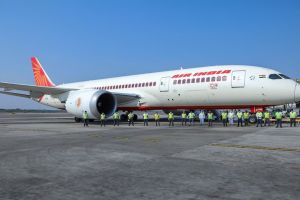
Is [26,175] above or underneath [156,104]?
underneath

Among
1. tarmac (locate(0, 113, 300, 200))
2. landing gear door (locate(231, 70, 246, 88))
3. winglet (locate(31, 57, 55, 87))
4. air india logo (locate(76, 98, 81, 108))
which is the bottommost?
tarmac (locate(0, 113, 300, 200))

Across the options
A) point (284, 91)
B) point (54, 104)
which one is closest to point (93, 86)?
point (54, 104)

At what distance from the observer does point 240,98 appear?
19.5 m

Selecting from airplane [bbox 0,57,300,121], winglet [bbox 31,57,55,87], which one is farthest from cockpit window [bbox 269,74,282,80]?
winglet [bbox 31,57,55,87]

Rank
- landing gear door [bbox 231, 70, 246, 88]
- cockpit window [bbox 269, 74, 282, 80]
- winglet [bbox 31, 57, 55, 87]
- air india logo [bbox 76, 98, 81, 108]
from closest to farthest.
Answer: cockpit window [bbox 269, 74, 282, 80], landing gear door [bbox 231, 70, 246, 88], air india logo [bbox 76, 98, 81, 108], winglet [bbox 31, 57, 55, 87]

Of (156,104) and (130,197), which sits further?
(156,104)

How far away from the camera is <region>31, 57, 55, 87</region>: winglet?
35219 mm

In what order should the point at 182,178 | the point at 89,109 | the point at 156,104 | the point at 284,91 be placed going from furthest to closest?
the point at 156,104 → the point at 89,109 → the point at 284,91 → the point at 182,178

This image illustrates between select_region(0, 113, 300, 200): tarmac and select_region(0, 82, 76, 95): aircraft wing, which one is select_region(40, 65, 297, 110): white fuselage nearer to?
select_region(0, 82, 76, 95): aircraft wing

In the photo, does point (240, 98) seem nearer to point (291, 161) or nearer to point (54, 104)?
point (291, 161)

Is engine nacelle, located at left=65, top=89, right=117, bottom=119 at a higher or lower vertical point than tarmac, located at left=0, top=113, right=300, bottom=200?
higher

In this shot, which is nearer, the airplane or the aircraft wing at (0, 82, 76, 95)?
the airplane

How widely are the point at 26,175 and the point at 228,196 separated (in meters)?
3.40

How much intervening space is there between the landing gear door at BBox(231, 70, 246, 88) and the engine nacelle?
28.0 feet
